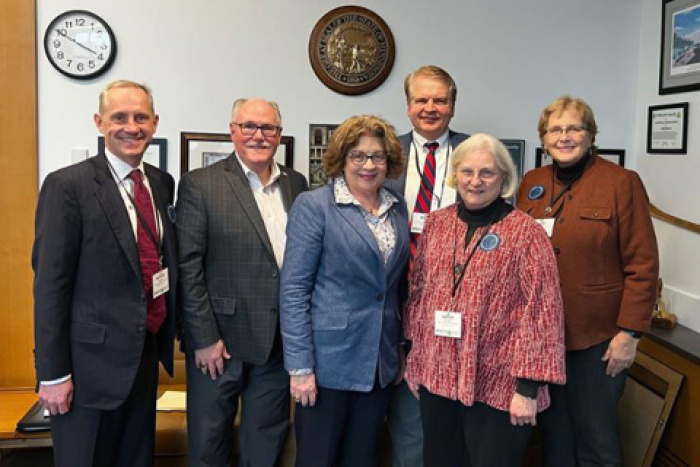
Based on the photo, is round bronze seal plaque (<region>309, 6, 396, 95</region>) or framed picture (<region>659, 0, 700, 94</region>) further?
round bronze seal plaque (<region>309, 6, 396, 95</region>)

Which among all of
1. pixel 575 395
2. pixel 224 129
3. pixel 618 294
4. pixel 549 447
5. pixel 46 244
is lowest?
pixel 549 447

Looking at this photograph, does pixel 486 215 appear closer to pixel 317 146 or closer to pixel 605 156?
pixel 317 146

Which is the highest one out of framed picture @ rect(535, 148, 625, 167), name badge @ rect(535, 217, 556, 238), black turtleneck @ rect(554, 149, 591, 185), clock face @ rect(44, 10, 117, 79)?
clock face @ rect(44, 10, 117, 79)

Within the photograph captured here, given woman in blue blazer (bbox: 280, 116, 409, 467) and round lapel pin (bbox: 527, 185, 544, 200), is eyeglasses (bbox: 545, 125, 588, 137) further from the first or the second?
woman in blue blazer (bbox: 280, 116, 409, 467)

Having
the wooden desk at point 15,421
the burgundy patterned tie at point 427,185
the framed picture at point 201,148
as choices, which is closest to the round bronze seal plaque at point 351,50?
the framed picture at point 201,148

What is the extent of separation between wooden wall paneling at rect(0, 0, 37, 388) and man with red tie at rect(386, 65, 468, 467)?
6.38ft

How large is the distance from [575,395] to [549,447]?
0.25 meters

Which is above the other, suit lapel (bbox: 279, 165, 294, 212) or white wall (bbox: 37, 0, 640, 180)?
white wall (bbox: 37, 0, 640, 180)

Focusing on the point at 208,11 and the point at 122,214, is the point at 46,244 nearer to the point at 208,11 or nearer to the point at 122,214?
the point at 122,214

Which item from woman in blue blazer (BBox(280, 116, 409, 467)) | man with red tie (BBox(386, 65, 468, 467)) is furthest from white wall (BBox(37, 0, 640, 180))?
woman in blue blazer (BBox(280, 116, 409, 467))

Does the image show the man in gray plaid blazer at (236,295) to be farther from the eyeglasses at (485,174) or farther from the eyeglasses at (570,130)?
the eyeglasses at (570,130)

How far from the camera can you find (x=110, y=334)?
71.4 inches

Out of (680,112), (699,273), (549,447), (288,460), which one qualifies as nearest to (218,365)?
(288,460)

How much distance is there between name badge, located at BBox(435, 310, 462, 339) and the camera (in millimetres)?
1717
